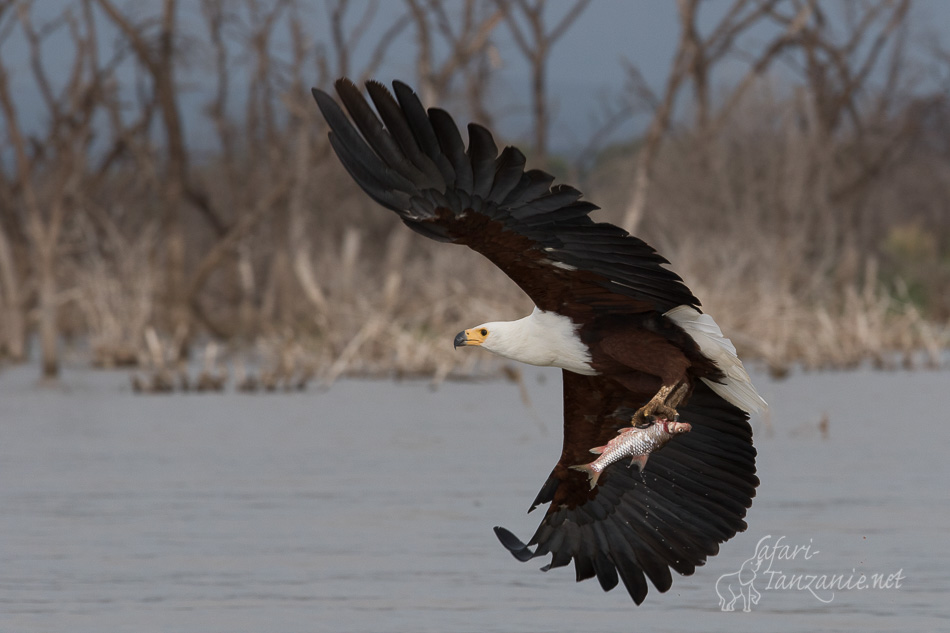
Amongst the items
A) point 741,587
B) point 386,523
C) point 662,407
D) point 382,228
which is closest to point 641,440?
point 662,407

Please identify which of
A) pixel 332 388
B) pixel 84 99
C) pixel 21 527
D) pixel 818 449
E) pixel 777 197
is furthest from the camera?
pixel 777 197

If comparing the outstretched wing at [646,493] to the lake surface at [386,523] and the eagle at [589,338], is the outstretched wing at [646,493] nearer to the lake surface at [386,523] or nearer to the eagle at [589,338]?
the eagle at [589,338]

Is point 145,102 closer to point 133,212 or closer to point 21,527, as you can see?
point 133,212

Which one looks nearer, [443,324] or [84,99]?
[443,324]

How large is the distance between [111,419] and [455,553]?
7715mm

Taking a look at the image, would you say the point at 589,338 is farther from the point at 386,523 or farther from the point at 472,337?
the point at 386,523

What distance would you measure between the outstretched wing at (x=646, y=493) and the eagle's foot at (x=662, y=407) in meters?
0.50

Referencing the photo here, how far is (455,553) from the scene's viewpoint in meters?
7.73

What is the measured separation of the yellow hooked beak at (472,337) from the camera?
5.84 meters

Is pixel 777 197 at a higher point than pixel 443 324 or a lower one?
higher

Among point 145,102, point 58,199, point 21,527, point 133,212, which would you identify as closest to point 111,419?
point 58,199

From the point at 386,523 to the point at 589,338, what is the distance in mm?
3234

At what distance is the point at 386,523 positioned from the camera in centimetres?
867

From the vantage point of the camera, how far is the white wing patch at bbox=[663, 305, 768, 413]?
571cm
